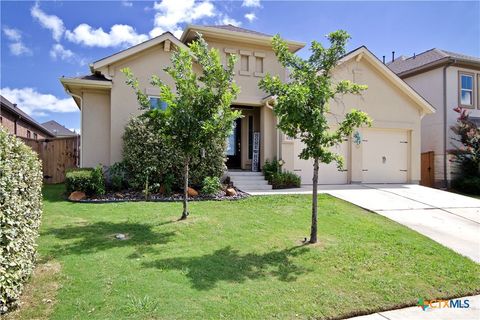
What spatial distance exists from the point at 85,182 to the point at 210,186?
12.3 feet

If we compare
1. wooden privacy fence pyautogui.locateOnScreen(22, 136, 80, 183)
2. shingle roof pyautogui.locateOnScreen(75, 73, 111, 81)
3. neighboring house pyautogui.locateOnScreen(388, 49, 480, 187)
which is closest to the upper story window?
shingle roof pyautogui.locateOnScreen(75, 73, 111, 81)

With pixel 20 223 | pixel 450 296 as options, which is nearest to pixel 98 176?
pixel 20 223

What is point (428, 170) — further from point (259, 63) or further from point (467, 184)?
point (259, 63)

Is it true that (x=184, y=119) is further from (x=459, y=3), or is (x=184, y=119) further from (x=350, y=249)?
(x=459, y=3)

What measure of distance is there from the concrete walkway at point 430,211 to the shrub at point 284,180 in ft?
1.58

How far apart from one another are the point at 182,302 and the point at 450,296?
3837 mm

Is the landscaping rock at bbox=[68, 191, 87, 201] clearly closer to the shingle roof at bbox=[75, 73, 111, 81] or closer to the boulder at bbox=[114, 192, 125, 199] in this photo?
the boulder at bbox=[114, 192, 125, 199]

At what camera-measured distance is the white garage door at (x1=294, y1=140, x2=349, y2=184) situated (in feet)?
46.8

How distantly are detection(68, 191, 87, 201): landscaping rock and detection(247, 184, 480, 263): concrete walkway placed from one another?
524 cm

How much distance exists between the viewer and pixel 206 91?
752 centimetres

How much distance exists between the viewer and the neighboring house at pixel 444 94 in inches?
685

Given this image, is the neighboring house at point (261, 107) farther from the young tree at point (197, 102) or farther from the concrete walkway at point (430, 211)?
the young tree at point (197, 102)

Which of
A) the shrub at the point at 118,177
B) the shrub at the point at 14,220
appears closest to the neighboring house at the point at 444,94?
the shrub at the point at 118,177

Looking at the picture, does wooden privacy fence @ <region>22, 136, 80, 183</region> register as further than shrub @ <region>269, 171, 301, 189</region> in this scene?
Yes
